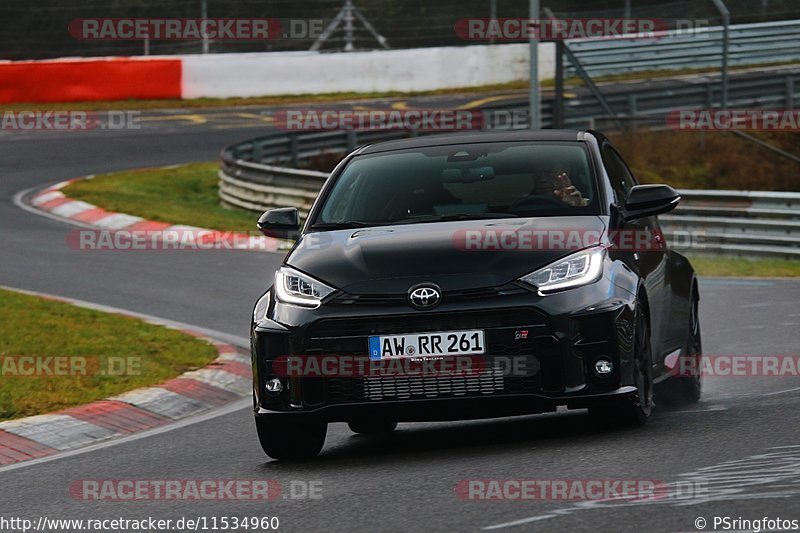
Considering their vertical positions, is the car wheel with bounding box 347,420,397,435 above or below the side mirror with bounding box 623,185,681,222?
below

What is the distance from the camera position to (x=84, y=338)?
12367 mm

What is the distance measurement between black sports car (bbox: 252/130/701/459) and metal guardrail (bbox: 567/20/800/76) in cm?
2192

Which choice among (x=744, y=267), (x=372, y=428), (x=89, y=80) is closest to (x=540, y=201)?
(x=372, y=428)

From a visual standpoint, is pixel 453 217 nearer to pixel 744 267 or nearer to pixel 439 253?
pixel 439 253

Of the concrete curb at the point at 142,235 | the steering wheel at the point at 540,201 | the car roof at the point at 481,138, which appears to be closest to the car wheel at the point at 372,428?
the steering wheel at the point at 540,201

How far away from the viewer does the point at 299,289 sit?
766cm

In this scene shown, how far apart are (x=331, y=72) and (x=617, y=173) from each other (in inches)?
1198

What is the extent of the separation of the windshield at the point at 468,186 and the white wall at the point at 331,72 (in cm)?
2981

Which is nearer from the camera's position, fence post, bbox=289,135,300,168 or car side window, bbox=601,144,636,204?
car side window, bbox=601,144,636,204

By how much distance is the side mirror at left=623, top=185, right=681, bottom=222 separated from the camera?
8289mm

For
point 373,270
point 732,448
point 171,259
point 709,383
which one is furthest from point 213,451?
point 171,259

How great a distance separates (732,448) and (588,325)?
826mm

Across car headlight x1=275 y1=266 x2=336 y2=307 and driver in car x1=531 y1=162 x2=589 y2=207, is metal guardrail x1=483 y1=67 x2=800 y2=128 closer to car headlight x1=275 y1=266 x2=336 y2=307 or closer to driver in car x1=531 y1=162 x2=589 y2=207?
driver in car x1=531 y1=162 x2=589 y2=207

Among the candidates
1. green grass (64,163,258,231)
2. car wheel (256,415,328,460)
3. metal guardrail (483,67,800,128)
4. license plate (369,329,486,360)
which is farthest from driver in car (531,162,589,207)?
metal guardrail (483,67,800,128)
